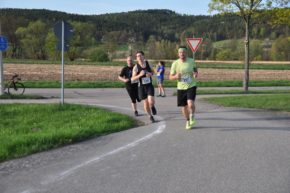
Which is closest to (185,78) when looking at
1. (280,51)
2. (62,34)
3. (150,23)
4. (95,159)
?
(95,159)

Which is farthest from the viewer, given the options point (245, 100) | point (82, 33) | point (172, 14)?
point (172, 14)

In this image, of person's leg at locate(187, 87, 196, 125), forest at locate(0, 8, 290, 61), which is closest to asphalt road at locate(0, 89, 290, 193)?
person's leg at locate(187, 87, 196, 125)

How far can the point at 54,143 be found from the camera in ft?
27.8

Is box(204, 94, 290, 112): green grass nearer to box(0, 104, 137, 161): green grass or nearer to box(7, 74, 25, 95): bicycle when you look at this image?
box(0, 104, 137, 161): green grass

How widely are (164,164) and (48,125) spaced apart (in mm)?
5244

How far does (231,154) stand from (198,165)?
0.98m

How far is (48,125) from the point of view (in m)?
11.1

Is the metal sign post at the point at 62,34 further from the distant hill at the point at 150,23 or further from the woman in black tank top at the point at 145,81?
the distant hill at the point at 150,23

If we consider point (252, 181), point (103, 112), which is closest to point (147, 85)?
point (103, 112)

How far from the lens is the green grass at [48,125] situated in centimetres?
814

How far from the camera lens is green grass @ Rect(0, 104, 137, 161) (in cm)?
814

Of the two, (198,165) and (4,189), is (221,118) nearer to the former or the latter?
(198,165)

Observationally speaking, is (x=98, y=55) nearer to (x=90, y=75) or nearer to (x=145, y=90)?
(x=90, y=75)

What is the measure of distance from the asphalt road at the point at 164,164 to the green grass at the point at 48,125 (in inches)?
16.8
